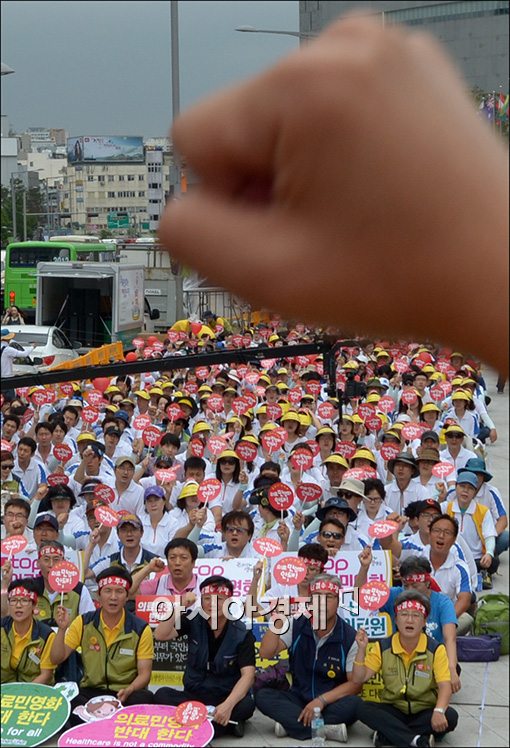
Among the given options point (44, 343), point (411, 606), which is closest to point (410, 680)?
point (411, 606)

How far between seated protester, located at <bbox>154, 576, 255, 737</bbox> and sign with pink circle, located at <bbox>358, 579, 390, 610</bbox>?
A: 70cm

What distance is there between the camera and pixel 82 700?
6.12m

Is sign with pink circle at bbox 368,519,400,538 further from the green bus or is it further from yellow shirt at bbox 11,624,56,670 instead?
the green bus

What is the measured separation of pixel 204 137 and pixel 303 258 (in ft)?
0.26

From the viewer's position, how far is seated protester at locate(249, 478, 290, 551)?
6.93 m

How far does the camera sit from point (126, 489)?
27.0ft

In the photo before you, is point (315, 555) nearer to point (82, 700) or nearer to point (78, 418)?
point (82, 700)

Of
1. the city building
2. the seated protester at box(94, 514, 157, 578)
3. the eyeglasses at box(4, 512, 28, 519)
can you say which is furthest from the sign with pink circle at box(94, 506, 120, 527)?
the city building

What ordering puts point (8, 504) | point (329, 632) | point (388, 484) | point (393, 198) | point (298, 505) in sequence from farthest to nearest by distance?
point (388, 484) < point (298, 505) < point (8, 504) < point (329, 632) < point (393, 198)

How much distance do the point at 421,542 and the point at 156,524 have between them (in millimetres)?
1868

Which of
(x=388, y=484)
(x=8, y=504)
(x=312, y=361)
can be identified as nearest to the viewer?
(x=8, y=504)

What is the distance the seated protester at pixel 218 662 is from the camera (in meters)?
6.03

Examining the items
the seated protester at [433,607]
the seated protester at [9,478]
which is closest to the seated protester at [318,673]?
the seated protester at [433,607]

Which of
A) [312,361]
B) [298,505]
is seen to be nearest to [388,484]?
[298,505]
